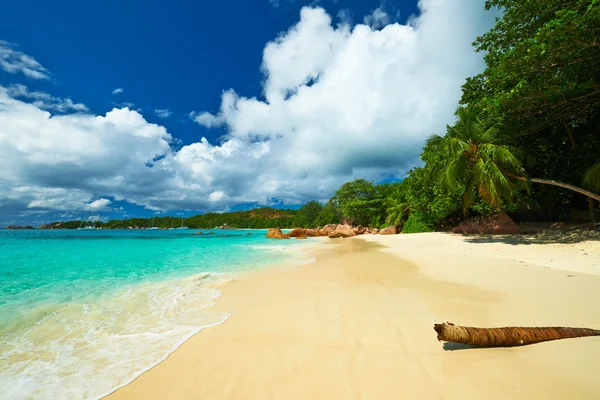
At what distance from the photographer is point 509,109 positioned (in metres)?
10.3

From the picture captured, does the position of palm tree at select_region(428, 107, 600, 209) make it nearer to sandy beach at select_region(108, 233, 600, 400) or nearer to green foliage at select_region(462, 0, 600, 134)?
green foliage at select_region(462, 0, 600, 134)

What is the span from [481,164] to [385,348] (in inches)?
534

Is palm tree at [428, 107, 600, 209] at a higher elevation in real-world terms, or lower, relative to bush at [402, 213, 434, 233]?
higher

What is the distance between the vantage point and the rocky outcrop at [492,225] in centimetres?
1603

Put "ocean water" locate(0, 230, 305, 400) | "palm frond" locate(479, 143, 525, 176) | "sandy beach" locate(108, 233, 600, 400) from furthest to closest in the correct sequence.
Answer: "palm frond" locate(479, 143, 525, 176), "ocean water" locate(0, 230, 305, 400), "sandy beach" locate(108, 233, 600, 400)

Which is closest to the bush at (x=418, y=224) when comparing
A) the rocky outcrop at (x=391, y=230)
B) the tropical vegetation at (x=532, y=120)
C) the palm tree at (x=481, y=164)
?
the rocky outcrop at (x=391, y=230)

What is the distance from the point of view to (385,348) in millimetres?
2820

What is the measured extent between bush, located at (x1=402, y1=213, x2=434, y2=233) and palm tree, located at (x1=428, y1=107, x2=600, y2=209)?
11.5 meters

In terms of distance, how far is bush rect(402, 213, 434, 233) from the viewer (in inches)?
1013

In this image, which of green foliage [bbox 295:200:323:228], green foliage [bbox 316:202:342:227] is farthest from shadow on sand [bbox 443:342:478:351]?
green foliage [bbox 295:200:323:228]

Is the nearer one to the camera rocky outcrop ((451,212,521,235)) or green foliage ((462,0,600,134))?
green foliage ((462,0,600,134))

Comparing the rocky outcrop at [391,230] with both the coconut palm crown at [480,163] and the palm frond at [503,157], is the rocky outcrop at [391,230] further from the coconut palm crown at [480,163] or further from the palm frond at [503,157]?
the palm frond at [503,157]

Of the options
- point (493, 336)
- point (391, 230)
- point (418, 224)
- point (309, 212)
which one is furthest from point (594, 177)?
point (309, 212)

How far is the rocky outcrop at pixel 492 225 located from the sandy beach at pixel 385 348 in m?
11.8
